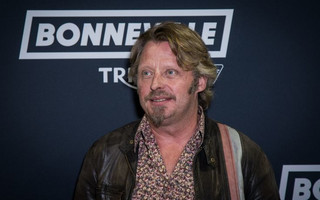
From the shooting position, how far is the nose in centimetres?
175

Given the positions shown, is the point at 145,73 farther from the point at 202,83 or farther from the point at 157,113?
the point at 202,83

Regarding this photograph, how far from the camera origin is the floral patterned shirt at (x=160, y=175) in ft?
5.75

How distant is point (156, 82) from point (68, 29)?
0.76 m

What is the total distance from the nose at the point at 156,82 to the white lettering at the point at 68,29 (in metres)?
0.67

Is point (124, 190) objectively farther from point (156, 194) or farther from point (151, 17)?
point (151, 17)

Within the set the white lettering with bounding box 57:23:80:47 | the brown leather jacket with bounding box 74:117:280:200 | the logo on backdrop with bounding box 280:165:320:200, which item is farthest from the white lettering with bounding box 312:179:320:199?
the white lettering with bounding box 57:23:80:47

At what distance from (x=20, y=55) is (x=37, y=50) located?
0.35 ft

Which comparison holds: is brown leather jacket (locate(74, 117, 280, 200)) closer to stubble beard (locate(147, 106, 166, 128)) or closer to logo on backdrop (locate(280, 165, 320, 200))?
stubble beard (locate(147, 106, 166, 128))

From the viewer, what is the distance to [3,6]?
2094 millimetres

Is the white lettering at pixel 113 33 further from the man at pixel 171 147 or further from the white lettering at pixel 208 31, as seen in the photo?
the white lettering at pixel 208 31

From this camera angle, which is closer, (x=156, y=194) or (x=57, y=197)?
(x=156, y=194)

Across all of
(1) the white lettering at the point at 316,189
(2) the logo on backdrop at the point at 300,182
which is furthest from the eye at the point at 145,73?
(1) the white lettering at the point at 316,189

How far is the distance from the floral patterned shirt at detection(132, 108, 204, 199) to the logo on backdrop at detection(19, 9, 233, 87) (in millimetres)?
571

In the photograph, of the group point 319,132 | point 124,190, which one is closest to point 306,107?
point 319,132
